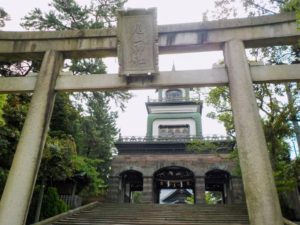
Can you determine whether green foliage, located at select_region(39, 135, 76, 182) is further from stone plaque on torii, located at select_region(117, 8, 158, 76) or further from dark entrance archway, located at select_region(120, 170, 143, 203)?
dark entrance archway, located at select_region(120, 170, 143, 203)

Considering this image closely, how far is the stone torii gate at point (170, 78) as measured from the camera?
4.72 m

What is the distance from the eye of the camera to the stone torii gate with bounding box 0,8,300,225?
186 inches

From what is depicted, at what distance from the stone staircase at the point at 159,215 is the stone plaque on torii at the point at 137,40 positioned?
6798 millimetres

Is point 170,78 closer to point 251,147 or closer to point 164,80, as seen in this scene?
point 164,80

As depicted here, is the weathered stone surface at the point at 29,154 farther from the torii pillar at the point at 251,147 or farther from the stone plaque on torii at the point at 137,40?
the torii pillar at the point at 251,147

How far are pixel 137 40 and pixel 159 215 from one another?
8.57 metres

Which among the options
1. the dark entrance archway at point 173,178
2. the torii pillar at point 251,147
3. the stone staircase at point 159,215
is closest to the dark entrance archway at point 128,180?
the dark entrance archway at point 173,178

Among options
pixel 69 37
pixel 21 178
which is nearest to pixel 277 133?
pixel 69 37

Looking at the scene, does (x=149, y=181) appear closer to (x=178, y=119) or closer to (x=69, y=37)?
(x=178, y=119)

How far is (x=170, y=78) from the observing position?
5.78m

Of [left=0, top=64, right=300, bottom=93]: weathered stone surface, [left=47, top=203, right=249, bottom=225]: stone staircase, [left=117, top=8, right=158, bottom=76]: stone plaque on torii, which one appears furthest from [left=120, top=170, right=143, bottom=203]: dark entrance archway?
[left=117, top=8, right=158, bottom=76]: stone plaque on torii

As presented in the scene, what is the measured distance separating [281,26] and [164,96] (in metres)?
19.5

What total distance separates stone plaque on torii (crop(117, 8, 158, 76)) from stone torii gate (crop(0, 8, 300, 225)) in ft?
0.68

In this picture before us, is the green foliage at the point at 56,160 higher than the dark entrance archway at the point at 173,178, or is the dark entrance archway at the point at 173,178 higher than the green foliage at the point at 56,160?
the dark entrance archway at the point at 173,178
